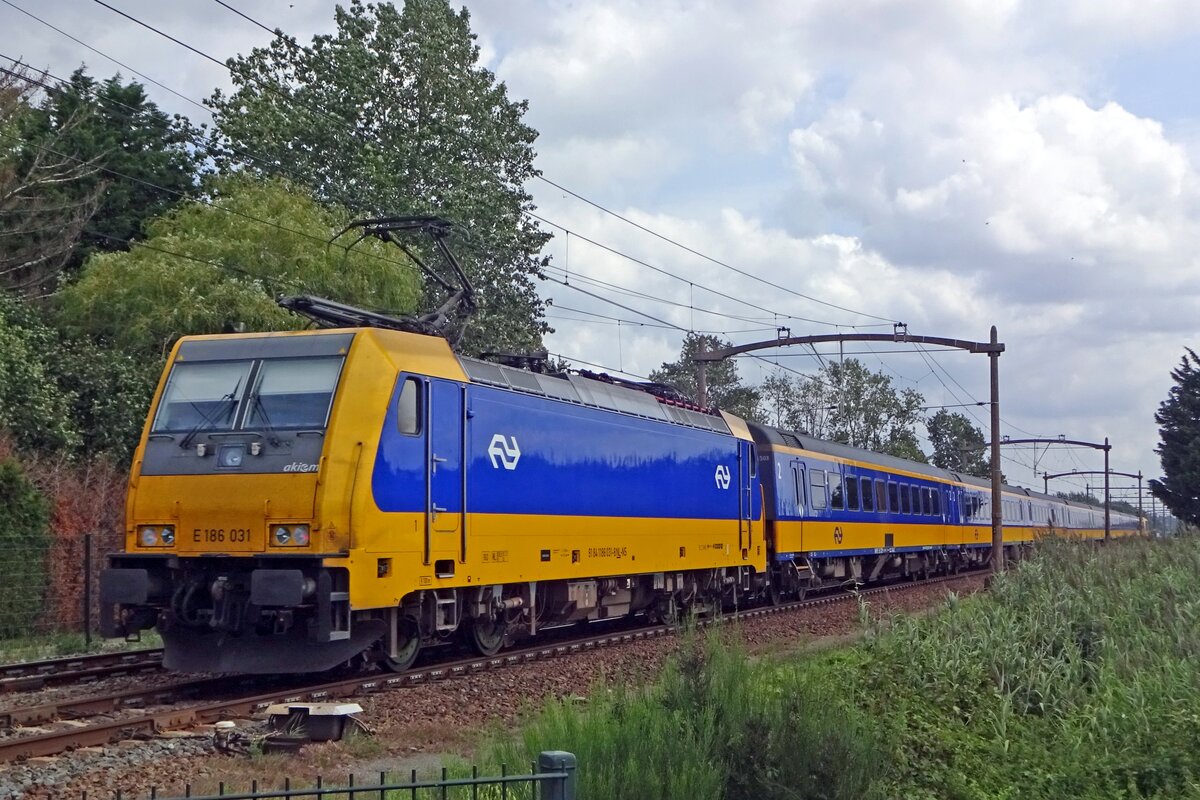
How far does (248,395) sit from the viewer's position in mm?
12703

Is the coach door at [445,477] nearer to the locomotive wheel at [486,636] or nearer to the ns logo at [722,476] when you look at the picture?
the locomotive wheel at [486,636]

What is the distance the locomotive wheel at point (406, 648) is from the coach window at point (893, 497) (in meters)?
21.5

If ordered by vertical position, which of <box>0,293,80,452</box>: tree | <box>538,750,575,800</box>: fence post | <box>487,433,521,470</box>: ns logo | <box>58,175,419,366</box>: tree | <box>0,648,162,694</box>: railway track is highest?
<box>58,175,419,366</box>: tree

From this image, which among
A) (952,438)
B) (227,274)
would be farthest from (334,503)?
(952,438)

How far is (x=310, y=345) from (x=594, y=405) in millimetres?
5356

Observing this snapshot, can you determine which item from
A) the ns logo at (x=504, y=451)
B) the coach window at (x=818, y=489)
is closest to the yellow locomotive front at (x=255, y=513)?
the ns logo at (x=504, y=451)

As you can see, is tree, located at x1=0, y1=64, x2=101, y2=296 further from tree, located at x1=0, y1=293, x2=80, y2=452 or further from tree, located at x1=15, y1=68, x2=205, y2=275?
tree, located at x1=0, y1=293, x2=80, y2=452

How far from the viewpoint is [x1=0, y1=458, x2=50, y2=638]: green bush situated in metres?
19.0

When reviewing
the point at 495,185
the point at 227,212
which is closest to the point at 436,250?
the point at 495,185

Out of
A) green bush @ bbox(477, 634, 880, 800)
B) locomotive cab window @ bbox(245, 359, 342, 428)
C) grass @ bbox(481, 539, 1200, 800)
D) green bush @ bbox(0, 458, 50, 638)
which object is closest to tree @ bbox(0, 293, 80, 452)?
green bush @ bbox(0, 458, 50, 638)

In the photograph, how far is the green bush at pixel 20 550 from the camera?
1902 cm

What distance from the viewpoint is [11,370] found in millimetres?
23578

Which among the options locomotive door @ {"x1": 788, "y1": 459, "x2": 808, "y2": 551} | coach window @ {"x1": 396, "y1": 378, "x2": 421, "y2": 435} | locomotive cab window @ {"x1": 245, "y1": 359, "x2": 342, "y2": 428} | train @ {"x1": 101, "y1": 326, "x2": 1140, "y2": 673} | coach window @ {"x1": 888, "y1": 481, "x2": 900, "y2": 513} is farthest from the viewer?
coach window @ {"x1": 888, "y1": 481, "x2": 900, "y2": 513}

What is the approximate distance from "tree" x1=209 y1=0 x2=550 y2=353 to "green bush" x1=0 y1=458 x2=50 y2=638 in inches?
562
